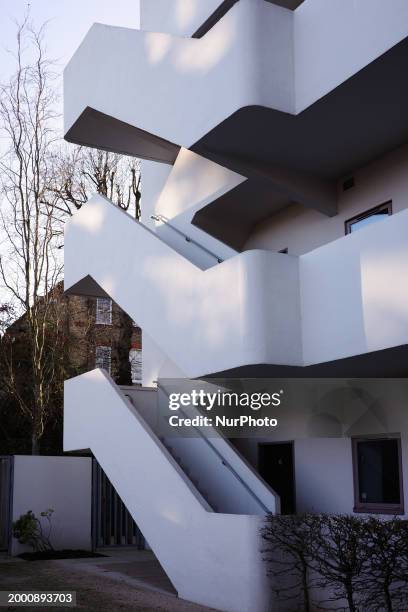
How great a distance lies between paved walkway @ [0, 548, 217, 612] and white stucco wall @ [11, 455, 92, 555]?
4.18ft

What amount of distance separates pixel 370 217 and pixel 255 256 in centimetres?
229

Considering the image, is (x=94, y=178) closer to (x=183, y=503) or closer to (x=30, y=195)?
(x=30, y=195)

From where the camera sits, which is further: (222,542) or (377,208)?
(377,208)

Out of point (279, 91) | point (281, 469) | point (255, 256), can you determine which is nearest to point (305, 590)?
point (281, 469)

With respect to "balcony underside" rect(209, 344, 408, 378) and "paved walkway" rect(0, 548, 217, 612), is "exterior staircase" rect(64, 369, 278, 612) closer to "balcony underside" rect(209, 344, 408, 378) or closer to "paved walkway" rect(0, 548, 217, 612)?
"paved walkway" rect(0, 548, 217, 612)

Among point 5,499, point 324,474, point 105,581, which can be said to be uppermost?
point 324,474

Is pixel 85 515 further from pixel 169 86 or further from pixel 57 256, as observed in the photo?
pixel 169 86

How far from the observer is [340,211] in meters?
11.1

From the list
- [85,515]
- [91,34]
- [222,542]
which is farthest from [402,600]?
[91,34]

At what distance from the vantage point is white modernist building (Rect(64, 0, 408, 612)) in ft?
27.7

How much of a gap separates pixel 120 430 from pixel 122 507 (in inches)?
222

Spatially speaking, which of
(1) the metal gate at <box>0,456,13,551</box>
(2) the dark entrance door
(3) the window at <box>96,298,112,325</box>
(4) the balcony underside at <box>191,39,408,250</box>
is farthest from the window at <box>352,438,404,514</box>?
(3) the window at <box>96,298,112,325</box>

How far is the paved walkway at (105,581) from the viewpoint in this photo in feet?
31.7

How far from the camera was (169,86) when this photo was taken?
1111cm
